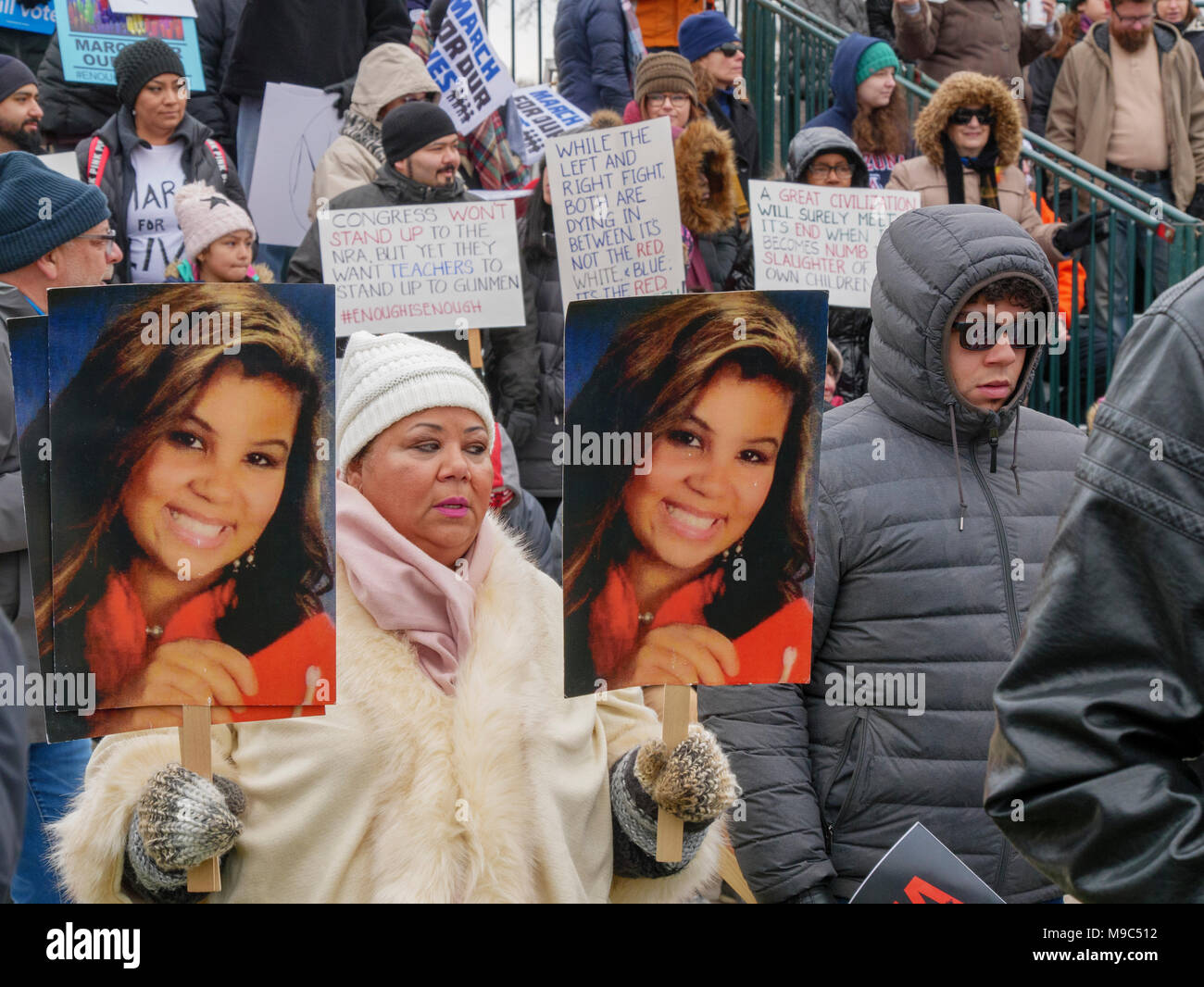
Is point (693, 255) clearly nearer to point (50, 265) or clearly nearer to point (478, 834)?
point (50, 265)

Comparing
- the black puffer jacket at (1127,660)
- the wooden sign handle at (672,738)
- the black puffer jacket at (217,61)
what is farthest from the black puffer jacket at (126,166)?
the black puffer jacket at (1127,660)

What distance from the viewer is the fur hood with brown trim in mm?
7559

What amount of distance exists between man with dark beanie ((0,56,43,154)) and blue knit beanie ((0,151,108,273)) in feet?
8.75

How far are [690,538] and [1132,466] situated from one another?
1.46 meters

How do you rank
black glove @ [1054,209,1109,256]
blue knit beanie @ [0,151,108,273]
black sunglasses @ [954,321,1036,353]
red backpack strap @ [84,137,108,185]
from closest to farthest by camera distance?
black sunglasses @ [954,321,1036,353] < blue knit beanie @ [0,151,108,273] < red backpack strap @ [84,137,108,185] < black glove @ [1054,209,1109,256]

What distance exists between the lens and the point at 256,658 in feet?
9.12

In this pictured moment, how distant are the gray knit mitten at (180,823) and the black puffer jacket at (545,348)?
3873 millimetres

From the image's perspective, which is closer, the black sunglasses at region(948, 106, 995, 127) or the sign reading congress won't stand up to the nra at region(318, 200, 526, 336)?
the sign reading congress won't stand up to the nra at region(318, 200, 526, 336)

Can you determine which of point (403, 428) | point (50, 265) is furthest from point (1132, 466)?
point (50, 265)

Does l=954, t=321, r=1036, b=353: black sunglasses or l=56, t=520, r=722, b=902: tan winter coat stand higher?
l=954, t=321, r=1036, b=353: black sunglasses

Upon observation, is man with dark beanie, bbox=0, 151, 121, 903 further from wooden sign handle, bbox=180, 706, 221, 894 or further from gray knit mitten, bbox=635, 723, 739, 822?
gray knit mitten, bbox=635, 723, 739, 822

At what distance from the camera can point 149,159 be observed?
7051 mm

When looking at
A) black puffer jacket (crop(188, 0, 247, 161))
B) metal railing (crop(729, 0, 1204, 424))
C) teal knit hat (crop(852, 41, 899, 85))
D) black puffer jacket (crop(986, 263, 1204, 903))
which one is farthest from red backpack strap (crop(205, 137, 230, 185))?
black puffer jacket (crop(986, 263, 1204, 903))

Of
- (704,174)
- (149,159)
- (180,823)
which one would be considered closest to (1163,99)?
(704,174)
